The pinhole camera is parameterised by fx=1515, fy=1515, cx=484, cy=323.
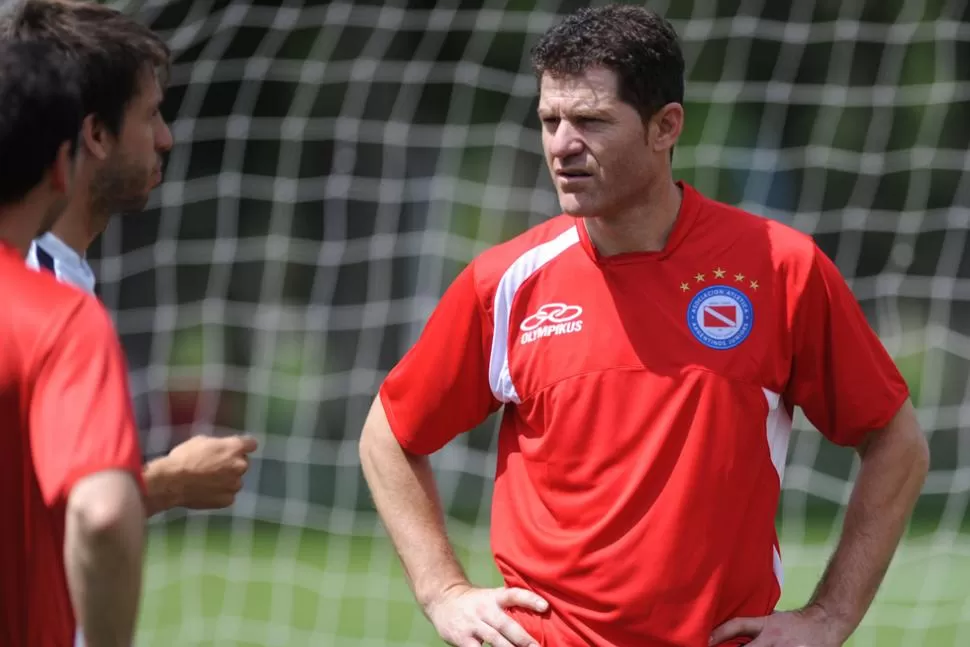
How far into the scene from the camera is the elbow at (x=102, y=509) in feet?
6.46

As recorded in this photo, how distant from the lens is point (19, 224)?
2.17m

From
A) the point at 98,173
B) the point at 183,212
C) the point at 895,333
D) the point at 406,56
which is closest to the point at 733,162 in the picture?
the point at 895,333

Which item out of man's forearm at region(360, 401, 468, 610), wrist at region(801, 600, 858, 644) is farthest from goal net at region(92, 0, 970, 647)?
wrist at region(801, 600, 858, 644)

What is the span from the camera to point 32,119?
2105 mm

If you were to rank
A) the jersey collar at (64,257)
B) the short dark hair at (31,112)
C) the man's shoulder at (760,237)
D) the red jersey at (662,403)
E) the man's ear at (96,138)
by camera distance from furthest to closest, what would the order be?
the man's shoulder at (760,237), the red jersey at (662,403), the jersey collar at (64,257), the man's ear at (96,138), the short dark hair at (31,112)

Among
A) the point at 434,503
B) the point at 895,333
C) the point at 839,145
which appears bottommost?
the point at 895,333

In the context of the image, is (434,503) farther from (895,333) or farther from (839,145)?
(839,145)

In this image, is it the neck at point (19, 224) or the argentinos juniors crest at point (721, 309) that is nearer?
the neck at point (19, 224)

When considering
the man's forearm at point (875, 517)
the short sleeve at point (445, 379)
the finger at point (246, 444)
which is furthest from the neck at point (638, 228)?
the finger at point (246, 444)

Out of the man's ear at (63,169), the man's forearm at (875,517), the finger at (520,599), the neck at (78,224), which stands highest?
the man's ear at (63,169)

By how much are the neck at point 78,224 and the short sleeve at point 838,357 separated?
137cm

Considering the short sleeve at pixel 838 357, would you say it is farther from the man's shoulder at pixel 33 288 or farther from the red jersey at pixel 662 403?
the man's shoulder at pixel 33 288

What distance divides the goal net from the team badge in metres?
5.06

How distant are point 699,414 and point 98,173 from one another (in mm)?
1224
